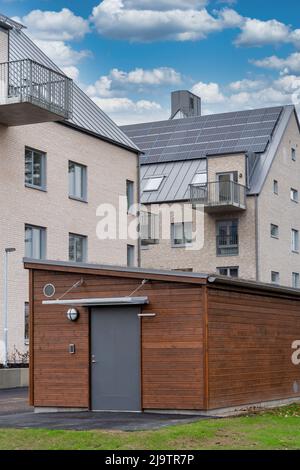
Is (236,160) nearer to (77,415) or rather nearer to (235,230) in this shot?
(235,230)

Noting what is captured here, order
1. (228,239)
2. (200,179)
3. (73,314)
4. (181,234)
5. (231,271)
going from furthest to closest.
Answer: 1. (200,179)
2. (181,234)
3. (228,239)
4. (231,271)
5. (73,314)

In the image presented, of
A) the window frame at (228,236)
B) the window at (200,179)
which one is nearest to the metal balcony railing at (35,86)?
the window frame at (228,236)

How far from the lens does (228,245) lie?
53.2m

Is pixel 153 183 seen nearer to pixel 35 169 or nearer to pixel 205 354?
pixel 35 169

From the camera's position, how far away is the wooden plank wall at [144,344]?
19.7 metres

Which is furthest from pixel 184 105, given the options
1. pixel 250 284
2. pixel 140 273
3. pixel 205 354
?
pixel 205 354

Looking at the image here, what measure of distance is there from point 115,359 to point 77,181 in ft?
62.8

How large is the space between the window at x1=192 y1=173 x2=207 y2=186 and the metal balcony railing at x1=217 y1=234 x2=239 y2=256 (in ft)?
11.5

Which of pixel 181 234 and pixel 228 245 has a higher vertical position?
pixel 181 234

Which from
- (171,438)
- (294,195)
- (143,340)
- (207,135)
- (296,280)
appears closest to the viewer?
(171,438)

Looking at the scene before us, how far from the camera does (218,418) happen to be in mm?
18531

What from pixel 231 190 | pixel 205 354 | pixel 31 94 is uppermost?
pixel 31 94

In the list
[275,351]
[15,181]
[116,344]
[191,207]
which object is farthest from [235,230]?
→ [116,344]

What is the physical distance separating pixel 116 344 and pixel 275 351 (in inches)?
196
